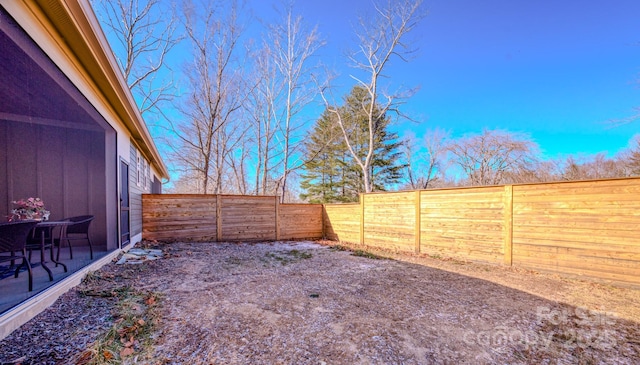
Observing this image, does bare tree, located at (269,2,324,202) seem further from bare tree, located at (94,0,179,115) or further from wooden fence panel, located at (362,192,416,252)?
wooden fence panel, located at (362,192,416,252)

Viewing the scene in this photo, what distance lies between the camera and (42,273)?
3.03 metres

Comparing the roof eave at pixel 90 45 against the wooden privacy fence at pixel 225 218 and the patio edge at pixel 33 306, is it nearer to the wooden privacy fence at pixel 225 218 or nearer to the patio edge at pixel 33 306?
the patio edge at pixel 33 306

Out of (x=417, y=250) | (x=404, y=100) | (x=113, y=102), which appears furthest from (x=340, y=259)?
(x=404, y=100)

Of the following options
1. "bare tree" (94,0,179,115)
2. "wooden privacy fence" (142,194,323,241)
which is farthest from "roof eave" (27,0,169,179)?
"bare tree" (94,0,179,115)

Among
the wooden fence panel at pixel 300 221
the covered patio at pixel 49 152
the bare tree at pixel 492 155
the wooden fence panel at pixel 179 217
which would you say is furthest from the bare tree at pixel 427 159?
the covered patio at pixel 49 152

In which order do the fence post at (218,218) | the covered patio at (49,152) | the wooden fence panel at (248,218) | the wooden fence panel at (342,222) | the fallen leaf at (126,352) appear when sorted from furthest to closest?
the wooden fence panel at (342,222), the wooden fence panel at (248,218), the fence post at (218,218), the covered patio at (49,152), the fallen leaf at (126,352)

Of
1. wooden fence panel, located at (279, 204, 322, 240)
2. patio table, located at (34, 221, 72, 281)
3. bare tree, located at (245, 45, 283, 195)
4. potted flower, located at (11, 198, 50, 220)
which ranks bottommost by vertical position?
wooden fence panel, located at (279, 204, 322, 240)

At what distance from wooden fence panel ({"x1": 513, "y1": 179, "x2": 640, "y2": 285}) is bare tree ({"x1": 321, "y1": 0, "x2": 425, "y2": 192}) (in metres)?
7.12

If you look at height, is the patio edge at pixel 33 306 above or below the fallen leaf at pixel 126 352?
above

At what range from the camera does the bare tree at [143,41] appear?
32.5ft

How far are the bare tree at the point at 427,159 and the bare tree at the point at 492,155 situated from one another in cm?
71

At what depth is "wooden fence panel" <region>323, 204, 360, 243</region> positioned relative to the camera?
26.7ft

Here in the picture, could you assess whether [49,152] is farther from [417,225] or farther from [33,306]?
[417,225]

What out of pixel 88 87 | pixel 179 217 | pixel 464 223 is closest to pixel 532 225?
pixel 464 223
